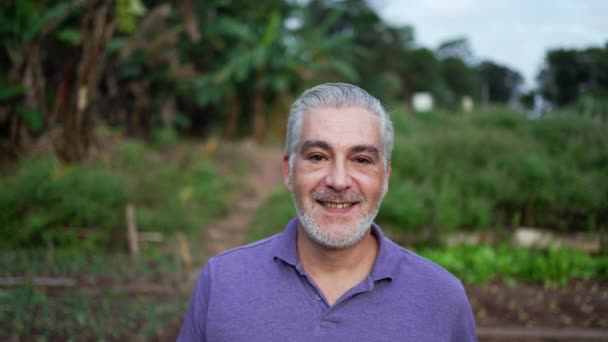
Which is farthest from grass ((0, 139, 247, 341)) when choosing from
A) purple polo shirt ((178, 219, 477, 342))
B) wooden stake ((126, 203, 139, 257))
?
purple polo shirt ((178, 219, 477, 342))

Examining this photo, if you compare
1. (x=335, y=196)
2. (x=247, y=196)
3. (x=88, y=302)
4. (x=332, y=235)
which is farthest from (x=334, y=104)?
(x=247, y=196)

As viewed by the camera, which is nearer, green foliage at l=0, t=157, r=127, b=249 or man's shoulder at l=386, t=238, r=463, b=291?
man's shoulder at l=386, t=238, r=463, b=291

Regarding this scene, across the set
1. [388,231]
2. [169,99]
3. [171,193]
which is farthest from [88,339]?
[169,99]

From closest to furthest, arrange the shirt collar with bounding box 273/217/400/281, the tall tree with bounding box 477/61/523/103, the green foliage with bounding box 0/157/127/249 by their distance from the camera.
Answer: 1. the shirt collar with bounding box 273/217/400/281
2. the green foliage with bounding box 0/157/127/249
3. the tall tree with bounding box 477/61/523/103

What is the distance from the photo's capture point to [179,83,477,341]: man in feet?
5.38

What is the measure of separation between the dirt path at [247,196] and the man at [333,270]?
517 cm

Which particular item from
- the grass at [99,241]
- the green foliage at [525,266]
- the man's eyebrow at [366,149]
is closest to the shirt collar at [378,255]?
the man's eyebrow at [366,149]

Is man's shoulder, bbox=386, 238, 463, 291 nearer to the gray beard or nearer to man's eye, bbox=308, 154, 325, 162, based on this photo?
the gray beard

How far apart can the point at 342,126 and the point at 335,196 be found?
0.83 feet

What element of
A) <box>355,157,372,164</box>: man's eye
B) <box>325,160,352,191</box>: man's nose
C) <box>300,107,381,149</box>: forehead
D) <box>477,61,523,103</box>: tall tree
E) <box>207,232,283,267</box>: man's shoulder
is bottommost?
<box>207,232,283,267</box>: man's shoulder

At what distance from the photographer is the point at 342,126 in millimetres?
1790

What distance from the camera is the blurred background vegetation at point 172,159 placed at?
5.94m

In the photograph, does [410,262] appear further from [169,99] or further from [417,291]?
[169,99]

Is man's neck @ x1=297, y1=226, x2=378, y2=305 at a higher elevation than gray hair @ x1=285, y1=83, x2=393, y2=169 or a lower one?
lower
